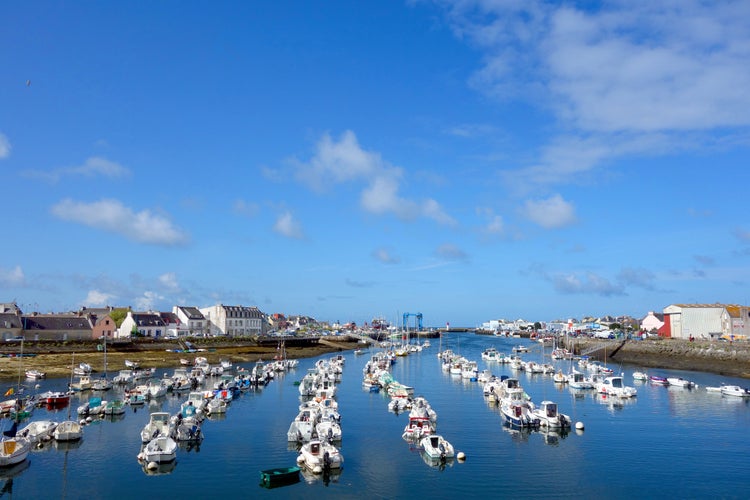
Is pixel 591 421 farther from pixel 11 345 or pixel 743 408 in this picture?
pixel 11 345

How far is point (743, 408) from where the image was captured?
56.2 m

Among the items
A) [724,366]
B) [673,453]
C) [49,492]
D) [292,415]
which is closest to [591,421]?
[673,453]

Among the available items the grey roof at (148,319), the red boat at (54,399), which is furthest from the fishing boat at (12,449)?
the grey roof at (148,319)

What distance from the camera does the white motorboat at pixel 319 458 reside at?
33719mm

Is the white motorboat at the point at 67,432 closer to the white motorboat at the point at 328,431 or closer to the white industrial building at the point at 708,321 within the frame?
the white motorboat at the point at 328,431

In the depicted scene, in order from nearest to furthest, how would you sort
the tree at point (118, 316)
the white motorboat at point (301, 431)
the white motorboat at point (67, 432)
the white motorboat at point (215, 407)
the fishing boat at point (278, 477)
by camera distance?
the fishing boat at point (278, 477) → the white motorboat at point (301, 431) → the white motorboat at point (67, 432) → the white motorboat at point (215, 407) → the tree at point (118, 316)

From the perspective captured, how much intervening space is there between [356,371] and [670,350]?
57.1m

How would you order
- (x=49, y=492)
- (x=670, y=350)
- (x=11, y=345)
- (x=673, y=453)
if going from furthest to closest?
(x=670, y=350) → (x=11, y=345) → (x=673, y=453) → (x=49, y=492)

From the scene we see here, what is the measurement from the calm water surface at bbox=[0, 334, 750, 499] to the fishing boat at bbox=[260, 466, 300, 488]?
0.59 meters

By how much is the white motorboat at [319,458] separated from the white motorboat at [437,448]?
223 inches

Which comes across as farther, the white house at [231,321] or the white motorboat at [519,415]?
the white house at [231,321]

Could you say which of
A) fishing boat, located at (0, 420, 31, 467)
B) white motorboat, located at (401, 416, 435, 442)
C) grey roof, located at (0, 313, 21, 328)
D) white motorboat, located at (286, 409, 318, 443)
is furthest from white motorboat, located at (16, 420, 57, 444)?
grey roof, located at (0, 313, 21, 328)

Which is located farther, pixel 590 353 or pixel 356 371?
pixel 590 353

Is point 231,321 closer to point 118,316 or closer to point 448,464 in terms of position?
point 118,316
